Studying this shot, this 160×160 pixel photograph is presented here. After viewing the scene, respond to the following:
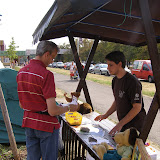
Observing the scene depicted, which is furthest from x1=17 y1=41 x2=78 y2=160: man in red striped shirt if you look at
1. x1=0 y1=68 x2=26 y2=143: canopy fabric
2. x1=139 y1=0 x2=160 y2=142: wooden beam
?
x1=0 y1=68 x2=26 y2=143: canopy fabric

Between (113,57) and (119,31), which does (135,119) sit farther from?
(119,31)

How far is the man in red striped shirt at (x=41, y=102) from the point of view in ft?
6.07

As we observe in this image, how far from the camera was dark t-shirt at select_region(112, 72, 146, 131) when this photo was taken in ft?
7.35

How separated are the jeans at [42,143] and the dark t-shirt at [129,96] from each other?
3.01ft

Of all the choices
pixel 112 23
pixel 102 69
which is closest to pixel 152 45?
pixel 112 23

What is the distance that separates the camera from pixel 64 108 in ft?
6.69

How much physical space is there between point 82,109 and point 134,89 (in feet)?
5.96

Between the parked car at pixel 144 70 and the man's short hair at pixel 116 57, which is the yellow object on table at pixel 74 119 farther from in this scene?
the parked car at pixel 144 70

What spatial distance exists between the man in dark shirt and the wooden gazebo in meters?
0.54

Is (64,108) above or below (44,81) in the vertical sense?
below

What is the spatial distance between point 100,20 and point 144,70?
13.7 metres

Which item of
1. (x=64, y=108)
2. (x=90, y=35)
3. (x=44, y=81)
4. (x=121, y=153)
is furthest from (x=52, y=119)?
(x=90, y=35)

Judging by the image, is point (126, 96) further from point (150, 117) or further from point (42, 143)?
point (42, 143)

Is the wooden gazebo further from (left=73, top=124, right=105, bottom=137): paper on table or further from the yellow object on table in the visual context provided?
the yellow object on table
